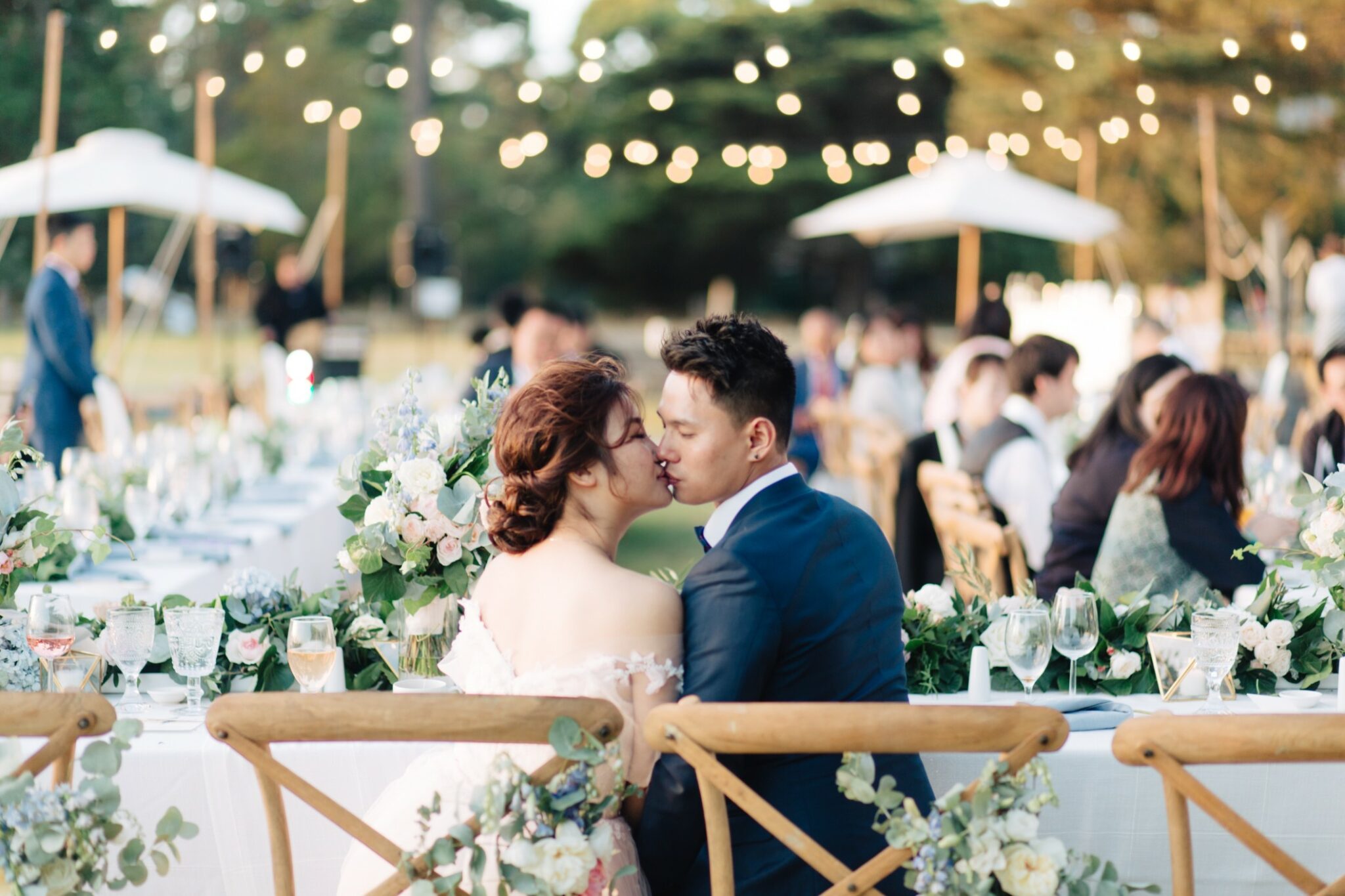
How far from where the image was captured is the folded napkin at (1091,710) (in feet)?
7.84

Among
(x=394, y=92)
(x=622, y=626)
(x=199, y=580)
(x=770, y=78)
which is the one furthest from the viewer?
(x=394, y=92)

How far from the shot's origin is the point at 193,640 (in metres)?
2.41

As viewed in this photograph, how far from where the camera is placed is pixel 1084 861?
1.80 meters

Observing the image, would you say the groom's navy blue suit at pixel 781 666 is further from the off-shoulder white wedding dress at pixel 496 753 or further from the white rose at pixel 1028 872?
the white rose at pixel 1028 872

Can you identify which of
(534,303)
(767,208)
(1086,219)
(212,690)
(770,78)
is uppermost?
(770,78)

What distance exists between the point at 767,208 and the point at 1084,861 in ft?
94.0

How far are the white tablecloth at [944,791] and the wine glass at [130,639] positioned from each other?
177 millimetres

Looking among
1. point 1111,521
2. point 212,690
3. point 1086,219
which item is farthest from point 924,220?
point 212,690

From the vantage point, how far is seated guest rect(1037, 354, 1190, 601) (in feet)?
13.8

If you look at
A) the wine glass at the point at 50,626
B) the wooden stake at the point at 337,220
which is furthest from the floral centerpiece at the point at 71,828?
the wooden stake at the point at 337,220

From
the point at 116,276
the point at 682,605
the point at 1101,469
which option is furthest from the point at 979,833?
the point at 116,276

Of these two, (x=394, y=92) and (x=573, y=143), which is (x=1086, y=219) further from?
(x=394, y=92)

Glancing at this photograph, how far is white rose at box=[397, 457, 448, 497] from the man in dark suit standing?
14.3 feet

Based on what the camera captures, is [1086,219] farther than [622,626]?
Yes
